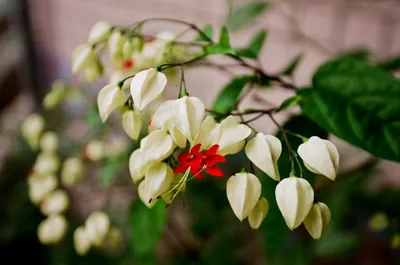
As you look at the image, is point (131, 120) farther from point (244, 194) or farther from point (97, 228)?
point (97, 228)

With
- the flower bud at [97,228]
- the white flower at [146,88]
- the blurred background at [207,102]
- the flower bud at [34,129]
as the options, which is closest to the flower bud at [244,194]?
the white flower at [146,88]

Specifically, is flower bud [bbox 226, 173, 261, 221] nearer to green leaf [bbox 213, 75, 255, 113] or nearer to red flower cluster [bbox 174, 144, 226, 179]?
red flower cluster [bbox 174, 144, 226, 179]

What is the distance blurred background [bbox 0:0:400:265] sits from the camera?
1114 millimetres

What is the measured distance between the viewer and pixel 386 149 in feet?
1.79

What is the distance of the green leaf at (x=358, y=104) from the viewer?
1.85 ft

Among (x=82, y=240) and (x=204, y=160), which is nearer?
(x=204, y=160)

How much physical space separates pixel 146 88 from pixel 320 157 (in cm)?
18

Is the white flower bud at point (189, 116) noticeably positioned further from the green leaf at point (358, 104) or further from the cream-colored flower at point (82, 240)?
the cream-colored flower at point (82, 240)

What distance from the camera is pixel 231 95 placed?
2.17ft

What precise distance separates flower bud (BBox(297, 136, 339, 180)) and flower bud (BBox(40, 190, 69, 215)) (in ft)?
1.80

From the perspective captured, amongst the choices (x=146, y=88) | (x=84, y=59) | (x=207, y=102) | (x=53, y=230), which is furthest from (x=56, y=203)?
(x=207, y=102)

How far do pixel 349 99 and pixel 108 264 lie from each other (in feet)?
3.01

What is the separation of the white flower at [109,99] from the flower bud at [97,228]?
30 cm

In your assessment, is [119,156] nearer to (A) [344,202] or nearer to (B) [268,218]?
(B) [268,218]
